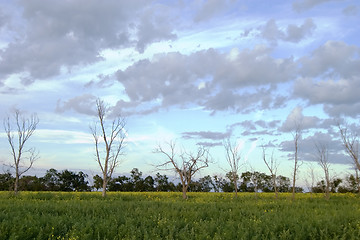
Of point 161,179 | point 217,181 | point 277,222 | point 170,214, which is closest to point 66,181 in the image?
point 161,179

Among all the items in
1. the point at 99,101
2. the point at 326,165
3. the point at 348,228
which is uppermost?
the point at 99,101

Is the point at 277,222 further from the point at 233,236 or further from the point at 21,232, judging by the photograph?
the point at 21,232

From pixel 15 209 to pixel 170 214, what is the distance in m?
7.14

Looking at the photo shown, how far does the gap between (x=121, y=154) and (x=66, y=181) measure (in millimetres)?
28459

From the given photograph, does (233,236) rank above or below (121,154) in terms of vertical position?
Result: below

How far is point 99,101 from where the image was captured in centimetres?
3025

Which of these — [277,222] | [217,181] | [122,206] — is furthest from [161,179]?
[277,222]

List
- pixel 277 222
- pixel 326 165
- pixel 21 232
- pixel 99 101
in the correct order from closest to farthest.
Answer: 1. pixel 21 232
2. pixel 277 222
3. pixel 326 165
4. pixel 99 101

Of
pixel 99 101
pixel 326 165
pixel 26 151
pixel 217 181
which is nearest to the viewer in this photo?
pixel 26 151

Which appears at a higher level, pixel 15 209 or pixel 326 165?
pixel 326 165

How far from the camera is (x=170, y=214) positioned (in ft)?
42.9

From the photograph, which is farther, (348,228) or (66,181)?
(66,181)

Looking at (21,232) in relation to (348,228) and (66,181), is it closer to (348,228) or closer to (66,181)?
(348,228)

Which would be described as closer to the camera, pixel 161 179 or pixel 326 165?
pixel 326 165
